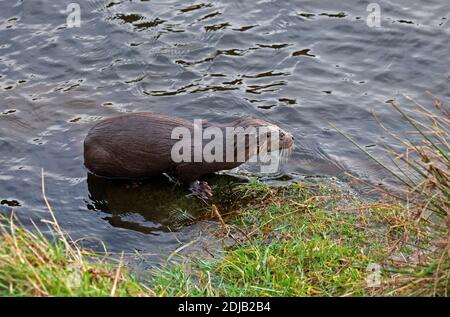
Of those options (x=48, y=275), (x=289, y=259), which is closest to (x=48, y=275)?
(x=48, y=275)

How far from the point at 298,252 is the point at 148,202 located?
1825 millimetres

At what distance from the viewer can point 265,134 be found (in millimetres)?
6609

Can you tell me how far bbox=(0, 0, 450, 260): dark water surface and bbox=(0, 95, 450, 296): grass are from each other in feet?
2.02

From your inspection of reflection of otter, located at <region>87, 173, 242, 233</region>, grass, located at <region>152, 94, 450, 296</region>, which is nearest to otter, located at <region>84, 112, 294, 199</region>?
reflection of otter, located at <region>87, 173, 242, 233</region>

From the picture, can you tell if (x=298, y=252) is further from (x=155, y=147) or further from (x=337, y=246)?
(x=155, y=147)

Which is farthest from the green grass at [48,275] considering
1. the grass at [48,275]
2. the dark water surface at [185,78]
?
the dark water surface at [185,78]

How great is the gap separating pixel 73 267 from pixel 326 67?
4953mm

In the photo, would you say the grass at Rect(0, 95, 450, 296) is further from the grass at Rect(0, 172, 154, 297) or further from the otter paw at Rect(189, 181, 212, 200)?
the otter paw at Rect(189, 181, 212, 200)

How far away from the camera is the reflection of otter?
6.21 meters

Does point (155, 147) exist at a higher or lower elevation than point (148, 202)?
higher

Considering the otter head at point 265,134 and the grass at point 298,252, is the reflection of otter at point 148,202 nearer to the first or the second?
the grass at point 298,252

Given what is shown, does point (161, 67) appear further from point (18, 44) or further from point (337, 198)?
point (337, 198)

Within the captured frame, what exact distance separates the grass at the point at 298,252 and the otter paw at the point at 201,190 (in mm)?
240

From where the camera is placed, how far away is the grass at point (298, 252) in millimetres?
3980
